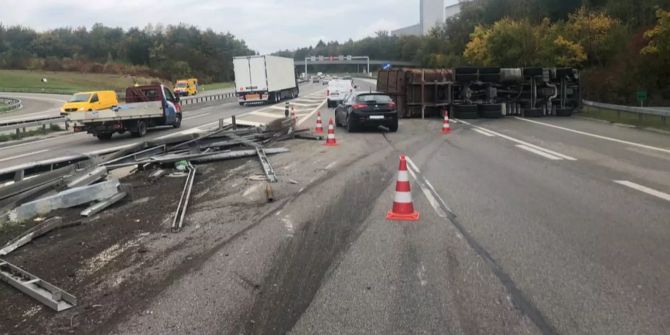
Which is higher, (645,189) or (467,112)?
(645,189)

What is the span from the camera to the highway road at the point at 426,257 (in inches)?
174

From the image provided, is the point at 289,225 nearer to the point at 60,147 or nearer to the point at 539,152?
the point at 539,152

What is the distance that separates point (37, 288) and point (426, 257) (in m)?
3.62

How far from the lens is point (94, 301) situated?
4938 millimetres

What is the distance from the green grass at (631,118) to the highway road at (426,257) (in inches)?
435

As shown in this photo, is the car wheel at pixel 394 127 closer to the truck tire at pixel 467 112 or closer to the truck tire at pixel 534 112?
the truck tire at pixel 467 112

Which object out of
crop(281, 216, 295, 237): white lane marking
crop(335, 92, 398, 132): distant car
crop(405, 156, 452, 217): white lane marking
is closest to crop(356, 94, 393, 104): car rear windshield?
crop(335, 92, 398, 132): distant car

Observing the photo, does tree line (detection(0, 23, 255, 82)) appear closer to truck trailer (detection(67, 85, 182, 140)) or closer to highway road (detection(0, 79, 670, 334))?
truck trailer (detection(67, 85, 182, 140))

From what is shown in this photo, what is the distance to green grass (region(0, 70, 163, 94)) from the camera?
79.0 m

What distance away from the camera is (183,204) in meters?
8.94

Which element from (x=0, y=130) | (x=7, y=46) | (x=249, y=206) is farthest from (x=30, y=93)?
(x=249, y=206)

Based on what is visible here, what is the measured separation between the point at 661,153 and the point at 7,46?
449 ft

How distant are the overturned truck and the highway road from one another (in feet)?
50.4

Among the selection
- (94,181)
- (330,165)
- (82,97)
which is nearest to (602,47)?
(82,97)
